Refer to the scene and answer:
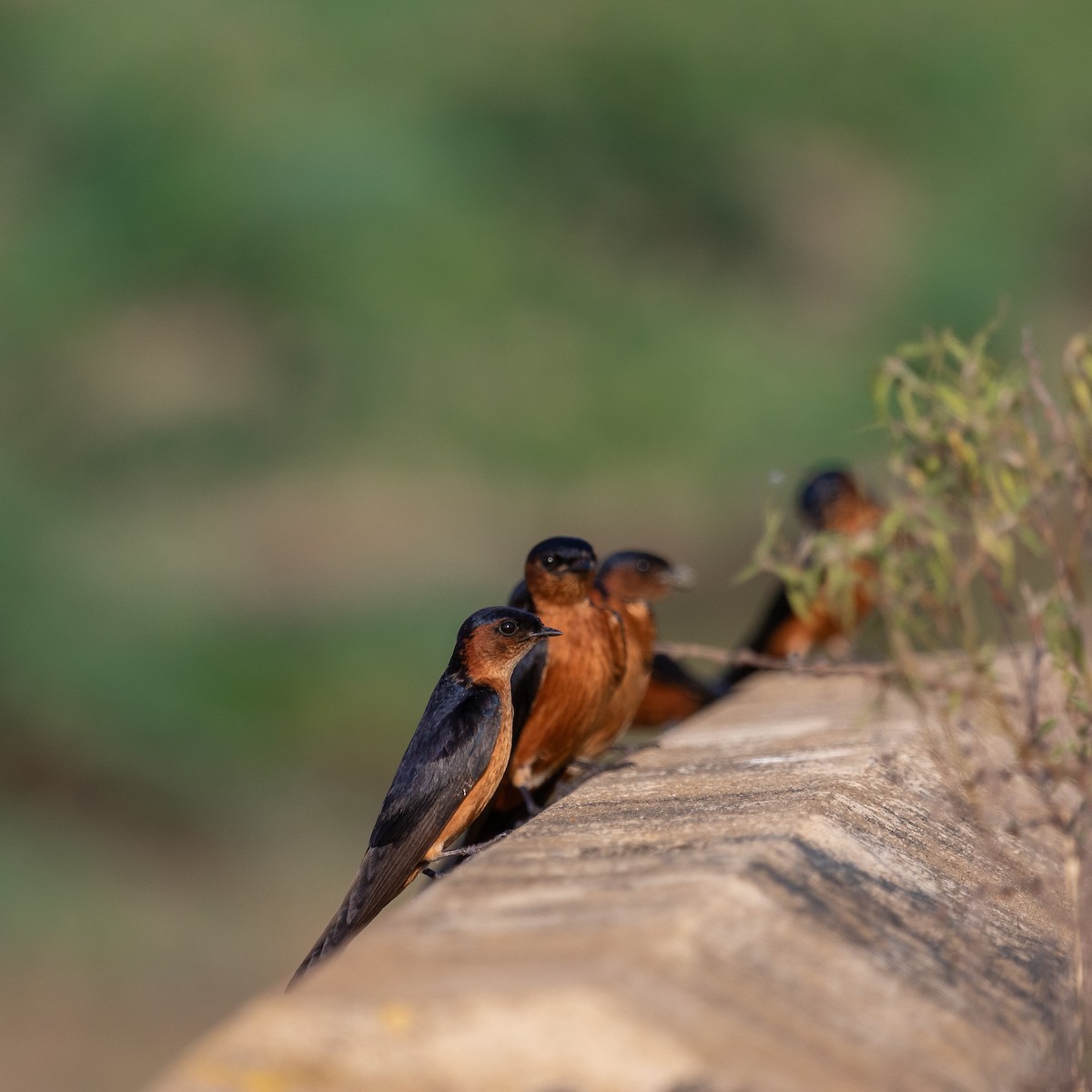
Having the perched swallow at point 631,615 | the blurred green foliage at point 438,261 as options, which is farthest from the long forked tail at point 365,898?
the blurred green foliage at point 438,261

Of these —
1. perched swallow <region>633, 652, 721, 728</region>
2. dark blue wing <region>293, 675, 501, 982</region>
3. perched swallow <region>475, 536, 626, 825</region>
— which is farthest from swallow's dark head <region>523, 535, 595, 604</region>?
perched swallow <region>633, 652, 721, 728</region>

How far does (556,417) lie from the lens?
22359mm

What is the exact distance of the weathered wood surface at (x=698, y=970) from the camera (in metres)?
2.47

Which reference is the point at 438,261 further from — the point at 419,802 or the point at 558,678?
the point at 419,802

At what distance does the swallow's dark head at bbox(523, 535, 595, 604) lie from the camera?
5676 millimetres

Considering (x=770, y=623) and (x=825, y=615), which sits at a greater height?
(x=825, y=615)

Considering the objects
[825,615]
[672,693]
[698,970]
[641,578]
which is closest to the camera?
[698,970]

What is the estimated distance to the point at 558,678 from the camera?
5551mm

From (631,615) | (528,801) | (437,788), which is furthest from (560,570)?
(437,788)

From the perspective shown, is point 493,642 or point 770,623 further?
point 770,623

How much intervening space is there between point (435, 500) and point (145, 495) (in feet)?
11.8

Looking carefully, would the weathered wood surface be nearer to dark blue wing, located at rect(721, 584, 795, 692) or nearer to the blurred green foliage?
dark blue wing, located at rect(721, 584, 795, 692)

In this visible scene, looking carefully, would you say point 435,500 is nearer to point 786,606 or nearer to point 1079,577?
point 786,606

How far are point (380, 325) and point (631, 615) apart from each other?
17.1m
